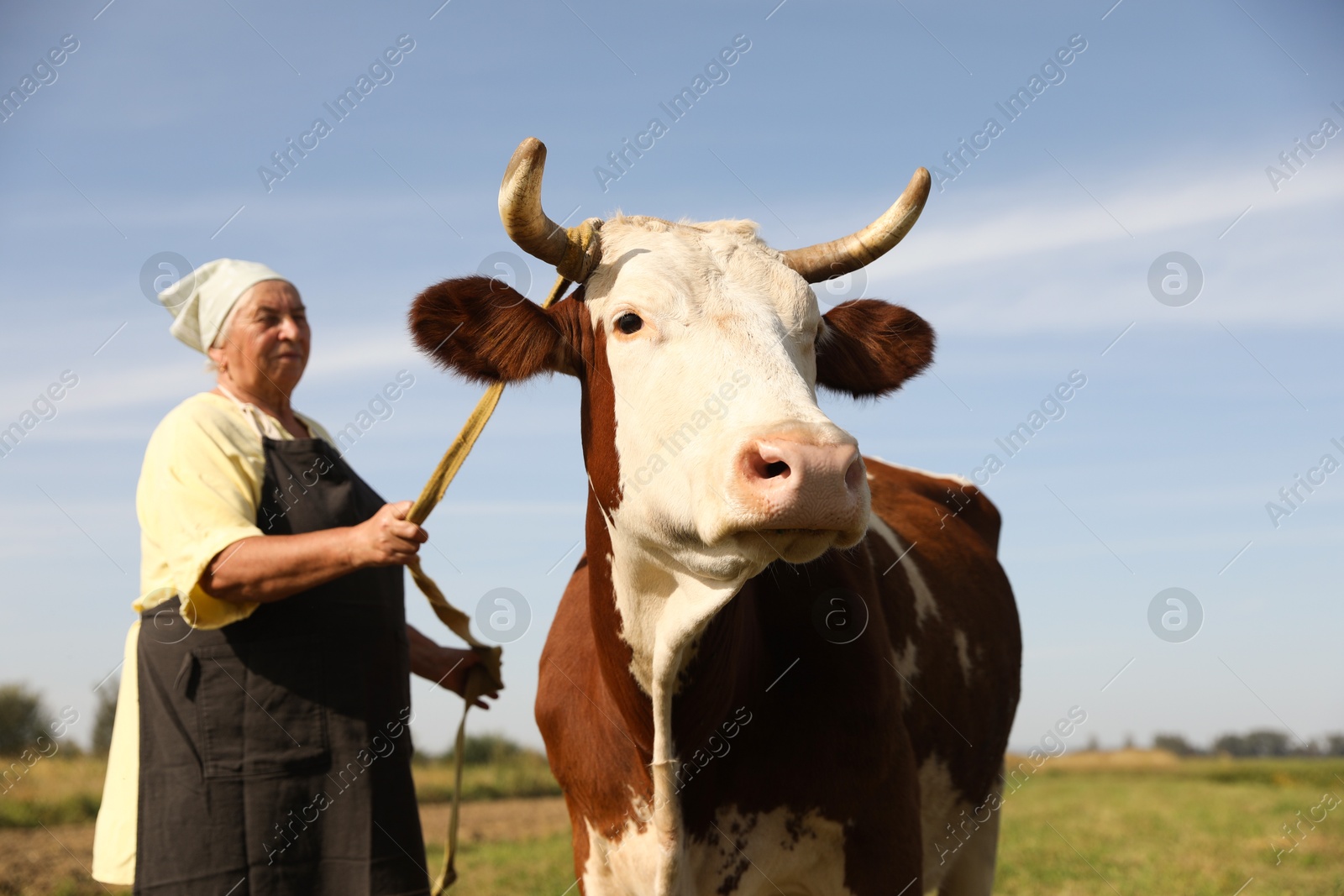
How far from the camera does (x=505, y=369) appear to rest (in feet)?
12.1

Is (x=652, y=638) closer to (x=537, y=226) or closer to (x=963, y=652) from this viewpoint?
(x=537, y=226)

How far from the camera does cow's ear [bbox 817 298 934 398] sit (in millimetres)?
4039

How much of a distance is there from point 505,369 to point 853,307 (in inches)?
52.8

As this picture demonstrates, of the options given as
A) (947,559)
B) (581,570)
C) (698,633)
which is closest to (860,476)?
(698,633)

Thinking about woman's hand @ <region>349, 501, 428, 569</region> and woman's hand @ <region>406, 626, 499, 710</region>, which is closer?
woman's hand @ <region>349, 501, 428, 569</region>

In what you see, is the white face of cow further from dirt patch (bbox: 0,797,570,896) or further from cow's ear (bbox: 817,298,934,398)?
dirt patch (bbox: 0,797,570,896)

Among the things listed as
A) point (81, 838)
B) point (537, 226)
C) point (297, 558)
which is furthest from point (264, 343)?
point (81, 838)

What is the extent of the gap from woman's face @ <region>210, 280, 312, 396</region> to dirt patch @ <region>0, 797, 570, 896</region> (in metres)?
2.14

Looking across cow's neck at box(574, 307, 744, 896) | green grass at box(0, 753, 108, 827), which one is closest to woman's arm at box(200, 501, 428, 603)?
cow's neck at box(574, 307, 744, 896)

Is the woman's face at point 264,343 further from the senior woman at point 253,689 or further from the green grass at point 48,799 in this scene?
Answer: the green grass at point 48,799

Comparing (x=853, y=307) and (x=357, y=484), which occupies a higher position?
(x=853, y=307)

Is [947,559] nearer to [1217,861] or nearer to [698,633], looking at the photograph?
[698,633]

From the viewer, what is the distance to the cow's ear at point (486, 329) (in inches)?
145

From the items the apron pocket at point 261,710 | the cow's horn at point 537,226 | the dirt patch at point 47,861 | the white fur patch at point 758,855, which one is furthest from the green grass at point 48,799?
the cow's horn at point 537,226
